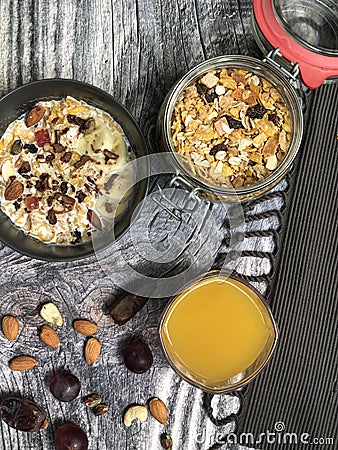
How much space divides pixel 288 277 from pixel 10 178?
0.59 meters

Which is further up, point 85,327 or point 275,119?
point 275,119

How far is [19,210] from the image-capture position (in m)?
1.36

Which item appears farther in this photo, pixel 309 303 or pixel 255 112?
pixel 309 303

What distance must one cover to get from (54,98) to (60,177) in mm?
164

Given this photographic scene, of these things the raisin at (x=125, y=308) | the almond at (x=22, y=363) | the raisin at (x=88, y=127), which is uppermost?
the raisin at (x=88, y=127)

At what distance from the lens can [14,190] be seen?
4.40 ft

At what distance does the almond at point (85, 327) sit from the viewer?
140 centimetres

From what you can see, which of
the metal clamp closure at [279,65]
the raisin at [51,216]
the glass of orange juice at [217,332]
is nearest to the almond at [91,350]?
the glass of orange juice at [217,332]

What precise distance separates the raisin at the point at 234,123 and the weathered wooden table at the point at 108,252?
176 millimetres

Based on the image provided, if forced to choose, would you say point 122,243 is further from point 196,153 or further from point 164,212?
point 196,153

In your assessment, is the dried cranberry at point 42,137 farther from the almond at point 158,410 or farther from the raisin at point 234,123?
the almond at point 158,410

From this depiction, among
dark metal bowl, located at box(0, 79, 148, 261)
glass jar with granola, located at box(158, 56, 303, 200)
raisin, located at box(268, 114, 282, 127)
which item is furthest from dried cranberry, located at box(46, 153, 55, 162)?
raisin, located at box(268, 114, 282, 127)

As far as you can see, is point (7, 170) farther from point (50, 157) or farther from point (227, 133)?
point (227, 133)

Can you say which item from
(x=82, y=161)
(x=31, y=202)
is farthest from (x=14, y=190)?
(x=82, y=161)
